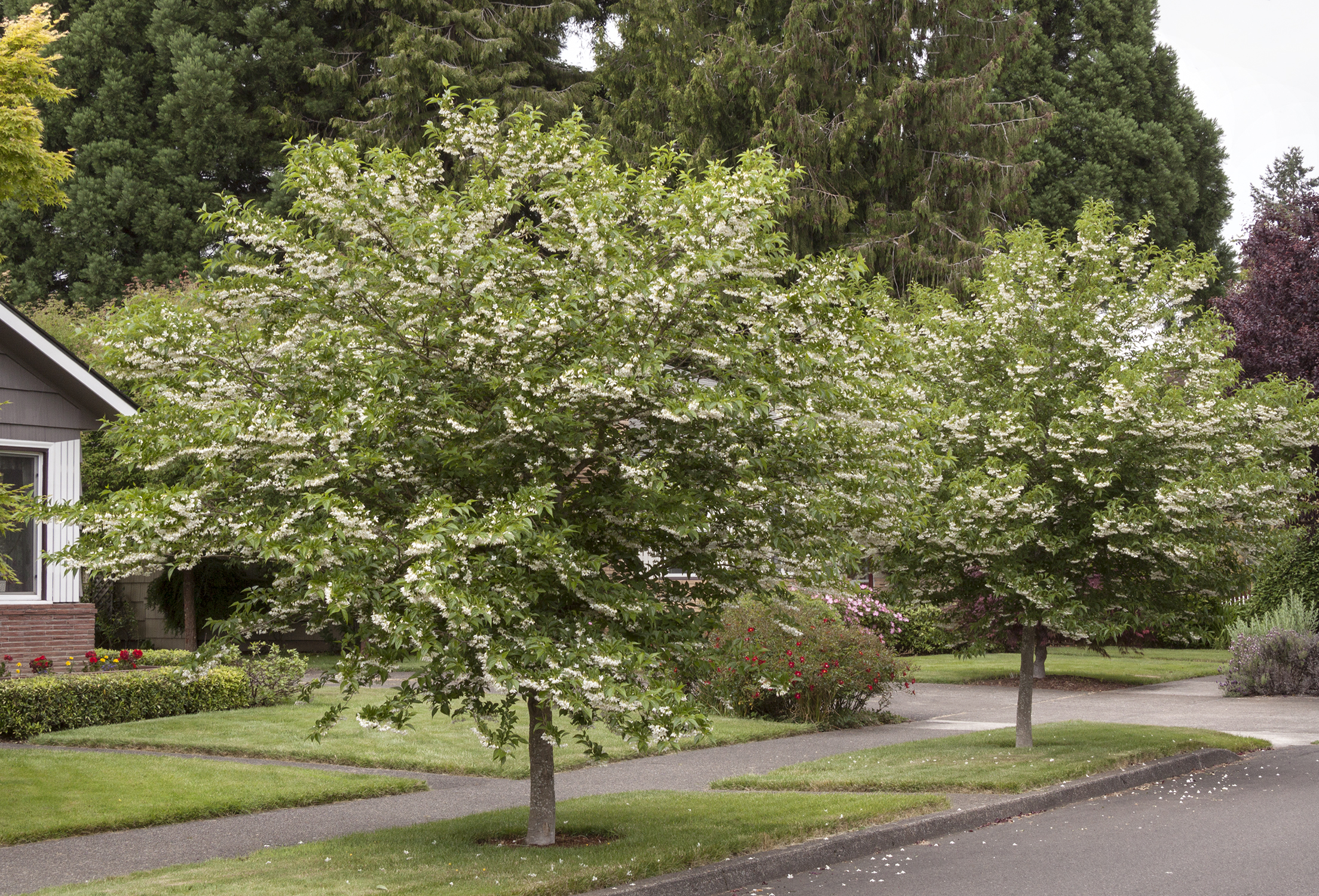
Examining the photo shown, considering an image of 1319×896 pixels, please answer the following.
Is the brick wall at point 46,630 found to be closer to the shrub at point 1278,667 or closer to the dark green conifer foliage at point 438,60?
the shrub at point 1278,667


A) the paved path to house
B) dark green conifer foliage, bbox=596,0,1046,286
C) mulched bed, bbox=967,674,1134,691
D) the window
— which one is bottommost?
mulched bed, bbox=967,674,1134,691

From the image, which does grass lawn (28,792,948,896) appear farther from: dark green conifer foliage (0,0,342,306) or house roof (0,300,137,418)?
dark green conifer foliage (0,0,342,306)

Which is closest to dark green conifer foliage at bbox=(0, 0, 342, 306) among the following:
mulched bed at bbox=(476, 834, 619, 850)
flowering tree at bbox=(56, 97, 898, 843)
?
flowering tree at bbox=(56, 97, 898, 843)

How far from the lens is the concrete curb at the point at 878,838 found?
7.75 meters

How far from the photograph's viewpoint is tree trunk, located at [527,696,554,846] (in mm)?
8758

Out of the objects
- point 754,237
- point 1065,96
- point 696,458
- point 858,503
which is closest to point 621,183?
point 754,237

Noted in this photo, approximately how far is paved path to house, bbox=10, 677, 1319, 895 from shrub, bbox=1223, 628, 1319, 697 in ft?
1.33

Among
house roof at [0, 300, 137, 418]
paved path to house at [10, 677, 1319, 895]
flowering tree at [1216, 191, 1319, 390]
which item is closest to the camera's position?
paved path to house at [10, 677, 1319, 895]

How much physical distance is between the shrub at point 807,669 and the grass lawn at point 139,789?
5.87 meters

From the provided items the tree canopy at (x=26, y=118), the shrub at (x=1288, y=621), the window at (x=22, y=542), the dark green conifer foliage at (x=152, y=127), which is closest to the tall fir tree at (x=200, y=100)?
the dark green conifer foliage at (x=152, y=127)

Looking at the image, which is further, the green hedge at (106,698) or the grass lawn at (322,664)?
the grass lawn at (322,664)

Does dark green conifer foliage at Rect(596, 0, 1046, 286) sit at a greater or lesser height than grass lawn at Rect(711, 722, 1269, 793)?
greater

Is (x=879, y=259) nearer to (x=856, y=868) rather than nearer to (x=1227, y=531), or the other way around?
(x=1227, y=531)

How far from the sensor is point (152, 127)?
37.8m
